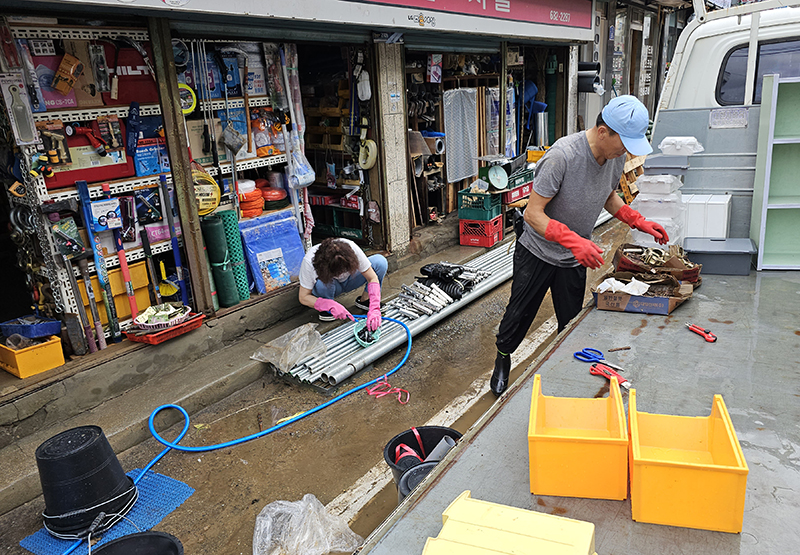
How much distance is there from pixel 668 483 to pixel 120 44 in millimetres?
4885

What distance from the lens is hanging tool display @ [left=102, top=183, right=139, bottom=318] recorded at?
468 centimetres

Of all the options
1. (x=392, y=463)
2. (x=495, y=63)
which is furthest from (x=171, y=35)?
(x=495, y=63)

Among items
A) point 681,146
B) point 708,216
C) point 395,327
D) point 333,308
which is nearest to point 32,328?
point 333,308

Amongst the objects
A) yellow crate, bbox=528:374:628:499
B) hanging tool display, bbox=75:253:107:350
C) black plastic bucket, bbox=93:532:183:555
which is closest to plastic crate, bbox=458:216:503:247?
hanging tool display, bbox=75:253:107:350

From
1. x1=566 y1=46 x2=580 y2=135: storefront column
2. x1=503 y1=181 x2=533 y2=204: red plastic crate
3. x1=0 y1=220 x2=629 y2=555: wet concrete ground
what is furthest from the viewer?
x1=566 y1=46 x2=580 y2=135: storefront column

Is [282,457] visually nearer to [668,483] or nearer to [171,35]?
[668,483]

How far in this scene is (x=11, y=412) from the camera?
3.98 metres

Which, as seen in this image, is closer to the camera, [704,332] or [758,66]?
[704,332]

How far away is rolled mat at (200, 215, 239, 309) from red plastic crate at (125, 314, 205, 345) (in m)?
0.45

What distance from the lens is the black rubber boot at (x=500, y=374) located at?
4.53m

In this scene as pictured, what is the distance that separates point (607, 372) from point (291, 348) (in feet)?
10.2

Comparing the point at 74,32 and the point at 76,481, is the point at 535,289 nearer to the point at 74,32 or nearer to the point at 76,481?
the point at 76,481

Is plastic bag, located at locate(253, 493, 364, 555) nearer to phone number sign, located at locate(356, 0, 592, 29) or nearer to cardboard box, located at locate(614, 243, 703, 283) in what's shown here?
cardboard box, located at locate(614, 243, 703, 283)

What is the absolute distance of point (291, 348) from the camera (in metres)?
5.11
